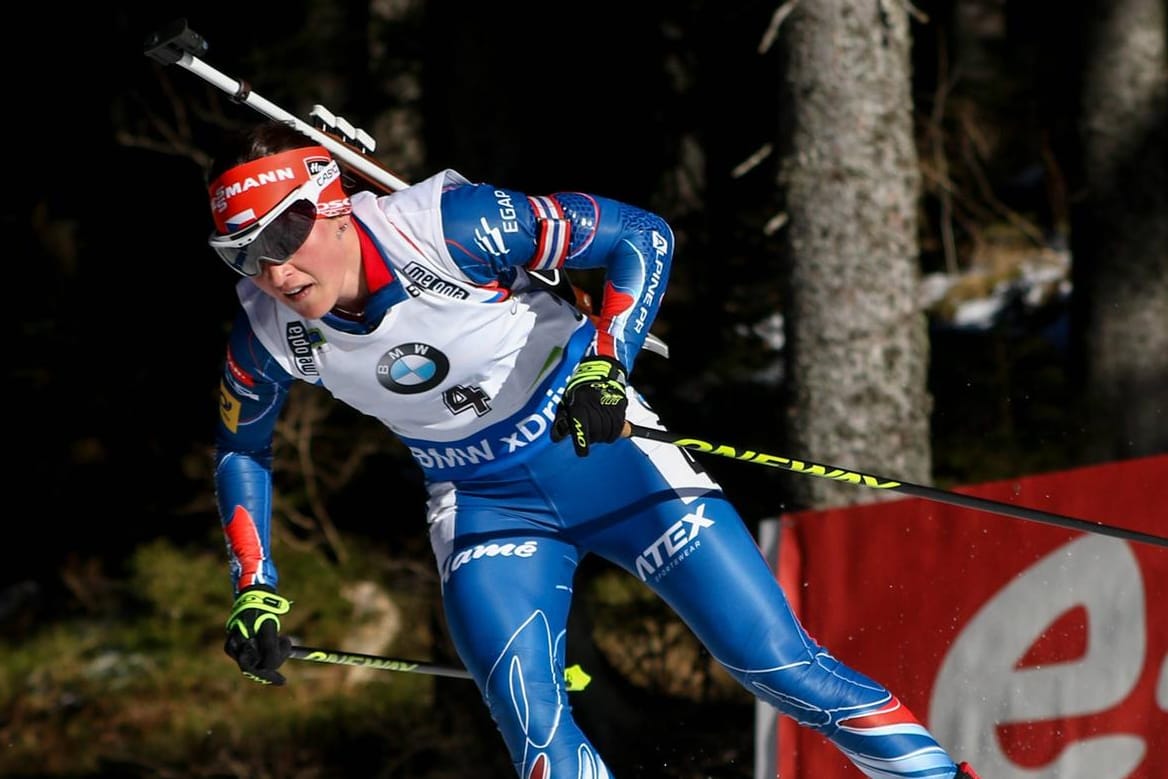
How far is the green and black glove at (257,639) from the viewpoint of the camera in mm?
3898

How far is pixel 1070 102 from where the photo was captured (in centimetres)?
802

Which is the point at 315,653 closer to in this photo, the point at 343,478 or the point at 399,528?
the point at 343,478

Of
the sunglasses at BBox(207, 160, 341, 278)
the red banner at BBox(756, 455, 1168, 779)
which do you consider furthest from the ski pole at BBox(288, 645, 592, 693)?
the sunglasses at BBox(207, 160, 341, 278)

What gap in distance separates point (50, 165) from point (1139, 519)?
32.1 feet

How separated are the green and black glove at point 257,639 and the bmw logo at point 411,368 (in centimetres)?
73

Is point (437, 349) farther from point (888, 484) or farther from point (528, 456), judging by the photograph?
point (888, 484)

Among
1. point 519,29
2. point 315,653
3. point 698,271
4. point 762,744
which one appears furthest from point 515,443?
point 519,29

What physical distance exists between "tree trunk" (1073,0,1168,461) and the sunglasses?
17.0ft

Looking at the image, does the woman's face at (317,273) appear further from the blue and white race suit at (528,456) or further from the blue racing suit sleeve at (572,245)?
the blue racing suit sleeve at (572,245)

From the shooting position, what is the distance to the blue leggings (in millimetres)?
3691

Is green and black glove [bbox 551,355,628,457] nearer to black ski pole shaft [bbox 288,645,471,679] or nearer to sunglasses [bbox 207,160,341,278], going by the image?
sunglasses [bbox 207,160,341,278]

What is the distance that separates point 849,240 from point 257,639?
116 inches

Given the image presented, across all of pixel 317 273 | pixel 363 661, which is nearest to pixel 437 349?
pixel 317 273

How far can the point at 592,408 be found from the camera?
3.38 m
